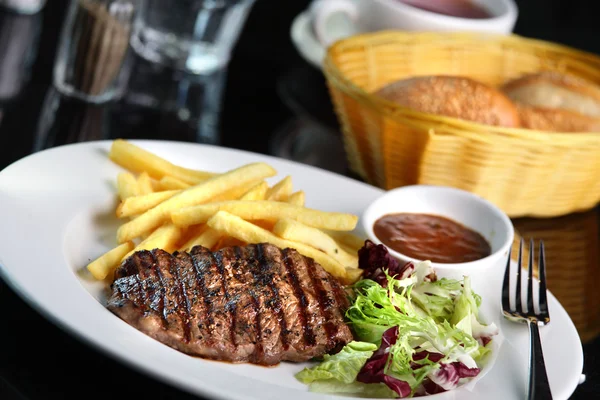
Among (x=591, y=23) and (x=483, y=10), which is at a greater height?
(x=483, y=10)

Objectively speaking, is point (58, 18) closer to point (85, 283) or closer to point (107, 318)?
Answer: point (85, 283)

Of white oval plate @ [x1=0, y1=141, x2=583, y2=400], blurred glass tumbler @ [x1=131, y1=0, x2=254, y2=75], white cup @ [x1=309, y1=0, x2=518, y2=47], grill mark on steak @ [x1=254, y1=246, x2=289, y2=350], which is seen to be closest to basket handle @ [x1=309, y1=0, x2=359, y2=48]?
white cup @ [x1=309, y1=0, x2=518, y2=47]

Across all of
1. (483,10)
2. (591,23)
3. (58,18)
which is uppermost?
(483,10)

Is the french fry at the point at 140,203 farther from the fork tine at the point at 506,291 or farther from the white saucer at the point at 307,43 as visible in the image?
the white saucer at the point at 307,43

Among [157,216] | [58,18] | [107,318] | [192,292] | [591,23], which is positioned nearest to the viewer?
[107,318]

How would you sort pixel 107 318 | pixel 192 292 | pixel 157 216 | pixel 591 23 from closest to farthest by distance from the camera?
pixel 107 318 < pixel 192 292 < pixel 157 216 < pixel 591 23

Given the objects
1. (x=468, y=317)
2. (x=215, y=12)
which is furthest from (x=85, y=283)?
(x=215, y=12)

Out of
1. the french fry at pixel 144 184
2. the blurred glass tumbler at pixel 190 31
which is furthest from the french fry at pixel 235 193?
the blurred glass tumbler at pixel 190 31
